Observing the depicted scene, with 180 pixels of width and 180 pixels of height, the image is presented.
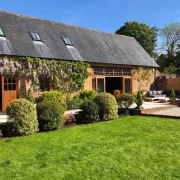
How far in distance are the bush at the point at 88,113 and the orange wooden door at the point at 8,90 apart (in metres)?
5.41

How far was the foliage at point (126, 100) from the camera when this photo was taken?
1111 cm

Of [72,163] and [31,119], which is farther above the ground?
[31,119]

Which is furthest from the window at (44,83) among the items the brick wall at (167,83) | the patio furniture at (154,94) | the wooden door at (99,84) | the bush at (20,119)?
the brick wall at (167,83)

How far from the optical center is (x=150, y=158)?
4.98 meters

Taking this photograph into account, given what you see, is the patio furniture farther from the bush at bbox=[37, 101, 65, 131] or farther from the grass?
the bush at bbox=[37, 101, 65, 131]

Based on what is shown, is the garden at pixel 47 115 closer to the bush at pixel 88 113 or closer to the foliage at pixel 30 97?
the bush at pixel 88 113

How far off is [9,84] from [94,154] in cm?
919

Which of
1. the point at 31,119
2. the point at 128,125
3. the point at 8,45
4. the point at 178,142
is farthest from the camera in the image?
the point at 8,45

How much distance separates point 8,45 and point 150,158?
35.9ft

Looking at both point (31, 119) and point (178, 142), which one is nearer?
point (178, 142)

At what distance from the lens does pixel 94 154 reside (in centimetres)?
529

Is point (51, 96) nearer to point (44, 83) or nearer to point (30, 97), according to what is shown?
point (30, 97)

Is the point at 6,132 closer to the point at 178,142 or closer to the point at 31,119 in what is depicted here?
the point at 31,119

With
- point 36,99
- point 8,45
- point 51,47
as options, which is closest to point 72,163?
point 36,99
